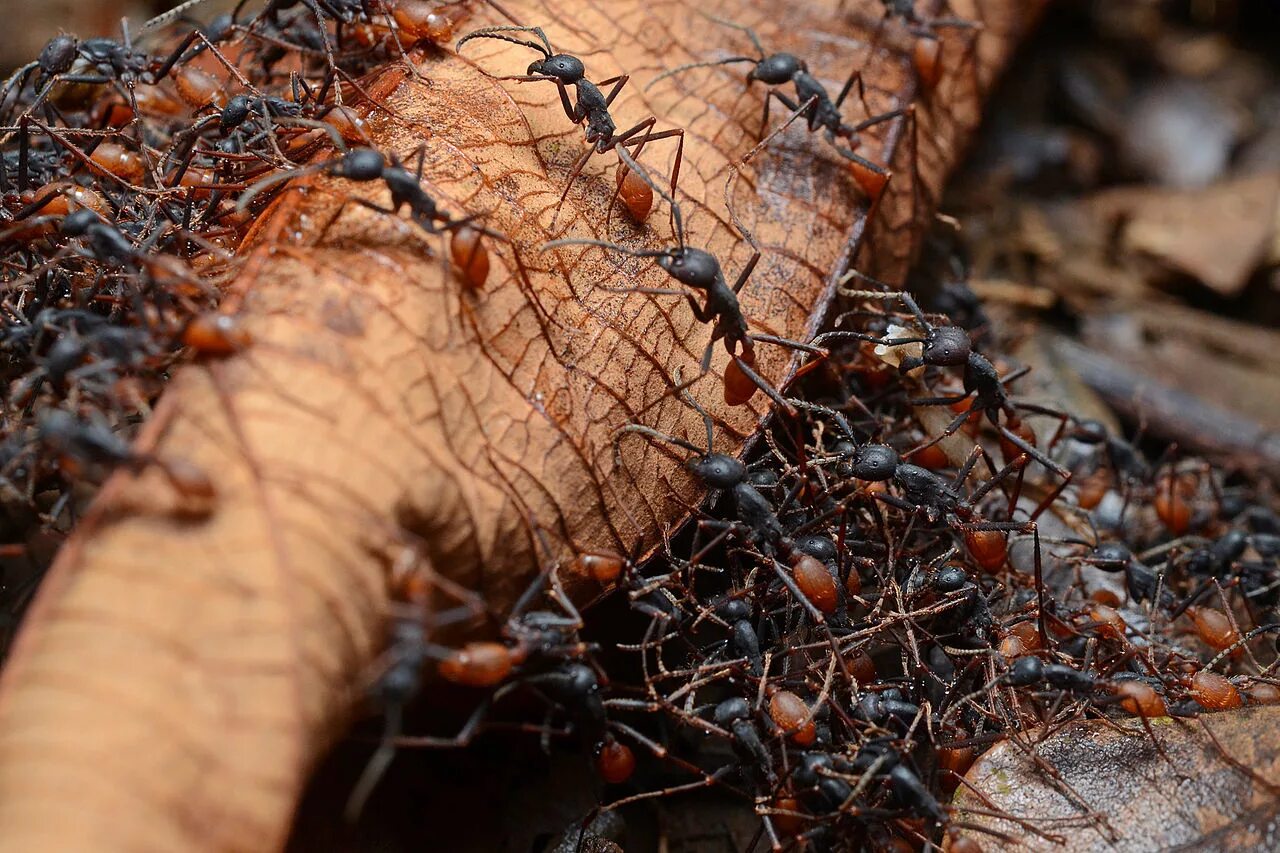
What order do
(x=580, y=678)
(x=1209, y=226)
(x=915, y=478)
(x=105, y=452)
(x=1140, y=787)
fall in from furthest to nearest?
(x=1209, y=226) < (x=915, y=478) < (x=580, y=678) < (x=1140, y=787) < (x=105, y=452)

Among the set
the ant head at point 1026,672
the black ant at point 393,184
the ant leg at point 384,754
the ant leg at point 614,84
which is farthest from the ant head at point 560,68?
the ant head at point 1026,672

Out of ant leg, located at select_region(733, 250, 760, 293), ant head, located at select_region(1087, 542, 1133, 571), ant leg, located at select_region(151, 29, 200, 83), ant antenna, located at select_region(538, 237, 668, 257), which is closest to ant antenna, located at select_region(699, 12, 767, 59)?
ant leg, located at select_region(733, 250, 760, 293)

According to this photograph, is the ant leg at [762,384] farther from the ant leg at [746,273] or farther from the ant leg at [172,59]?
the ant leg at [172,59]

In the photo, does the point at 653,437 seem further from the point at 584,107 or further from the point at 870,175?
the point at 870,175

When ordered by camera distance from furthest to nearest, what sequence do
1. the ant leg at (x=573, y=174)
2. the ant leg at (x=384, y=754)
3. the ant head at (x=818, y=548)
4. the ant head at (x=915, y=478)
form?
the ant head at (x=915, y=478), the ant head at (x=818, y=548), the ant leg at (x=573, y=174), the ant leg at (x=384, y=754)

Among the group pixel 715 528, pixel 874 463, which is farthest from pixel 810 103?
pixel 715 528

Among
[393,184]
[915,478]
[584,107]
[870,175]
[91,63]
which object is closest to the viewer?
[393,184]

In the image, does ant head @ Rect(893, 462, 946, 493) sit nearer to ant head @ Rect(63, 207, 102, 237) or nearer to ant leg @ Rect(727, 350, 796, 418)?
ant leg @ Rect(727, 350, 796, 418)

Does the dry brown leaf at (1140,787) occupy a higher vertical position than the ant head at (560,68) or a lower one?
lower
